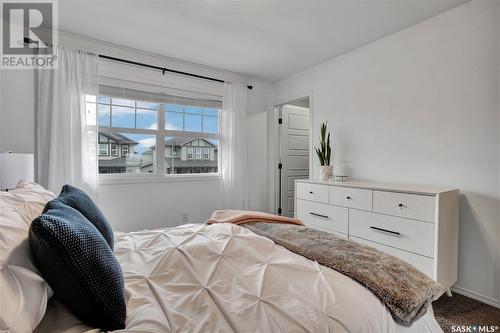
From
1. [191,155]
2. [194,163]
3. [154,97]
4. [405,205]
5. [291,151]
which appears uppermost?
[154,97]

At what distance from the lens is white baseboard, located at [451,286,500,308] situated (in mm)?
1957

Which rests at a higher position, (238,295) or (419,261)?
(238,295)

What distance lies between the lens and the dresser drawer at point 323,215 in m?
2.45

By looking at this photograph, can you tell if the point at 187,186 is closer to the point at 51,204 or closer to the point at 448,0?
the point at 51,204

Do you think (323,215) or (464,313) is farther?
(323,215)

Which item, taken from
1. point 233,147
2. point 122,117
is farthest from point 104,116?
point 233,147

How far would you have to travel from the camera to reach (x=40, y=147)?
98.8 inches

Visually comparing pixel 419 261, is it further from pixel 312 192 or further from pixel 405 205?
pixel 312 192

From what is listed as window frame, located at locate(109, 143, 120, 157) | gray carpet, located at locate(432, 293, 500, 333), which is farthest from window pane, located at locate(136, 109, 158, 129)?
gray carpet, located at locate(432, 293, 500, 333)

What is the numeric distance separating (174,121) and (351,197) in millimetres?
2471

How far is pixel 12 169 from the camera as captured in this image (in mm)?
1848

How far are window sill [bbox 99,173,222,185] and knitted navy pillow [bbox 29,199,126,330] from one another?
2421mm

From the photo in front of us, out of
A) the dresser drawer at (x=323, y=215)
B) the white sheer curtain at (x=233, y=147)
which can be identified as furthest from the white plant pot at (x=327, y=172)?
the white sheer curtain at (x=233, y=147)

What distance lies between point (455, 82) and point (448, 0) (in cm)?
68
